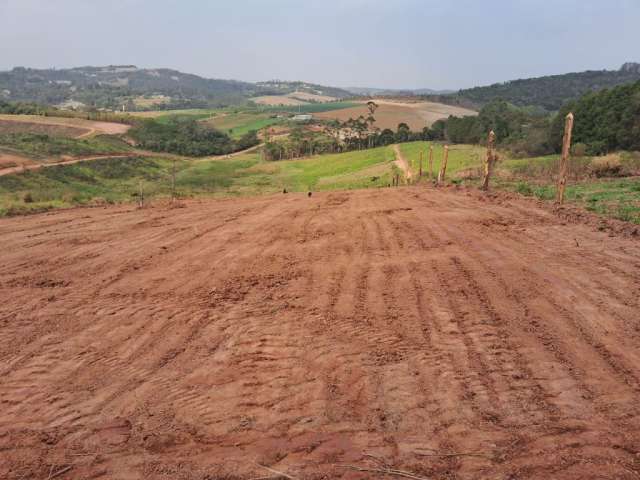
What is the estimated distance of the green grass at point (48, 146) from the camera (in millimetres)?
40750

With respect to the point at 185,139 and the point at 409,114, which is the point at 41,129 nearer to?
the point at 185,139

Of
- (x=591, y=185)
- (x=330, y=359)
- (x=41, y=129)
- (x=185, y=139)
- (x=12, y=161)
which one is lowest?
(x=12, y=161)

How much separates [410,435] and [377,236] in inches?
240

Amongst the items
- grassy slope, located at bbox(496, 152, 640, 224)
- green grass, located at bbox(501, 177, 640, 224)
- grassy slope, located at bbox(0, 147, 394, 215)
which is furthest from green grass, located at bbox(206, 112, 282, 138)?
green grass, located at bbox(501, 177, 640, 224)

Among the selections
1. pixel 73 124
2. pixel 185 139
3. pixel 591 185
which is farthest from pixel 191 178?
pixel 185 139

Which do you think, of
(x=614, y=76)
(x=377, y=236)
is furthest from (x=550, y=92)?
(x=377, y=236)

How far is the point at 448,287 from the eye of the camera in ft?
21.9

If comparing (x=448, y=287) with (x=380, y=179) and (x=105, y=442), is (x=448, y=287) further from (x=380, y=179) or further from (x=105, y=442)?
(x=380, y=179)

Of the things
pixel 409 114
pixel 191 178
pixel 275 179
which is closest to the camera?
pixel 191 178

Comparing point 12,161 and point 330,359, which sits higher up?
point 330,359

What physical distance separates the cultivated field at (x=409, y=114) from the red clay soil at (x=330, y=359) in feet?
221

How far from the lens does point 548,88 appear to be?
118500 millimetres

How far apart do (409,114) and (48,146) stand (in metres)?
60.6

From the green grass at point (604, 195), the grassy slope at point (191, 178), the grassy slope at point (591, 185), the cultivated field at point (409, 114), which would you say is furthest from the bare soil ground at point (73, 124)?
the green grass at point (604, 195)
